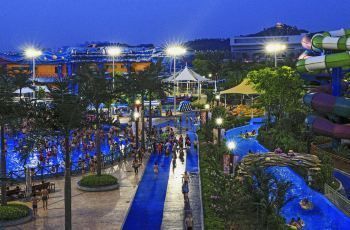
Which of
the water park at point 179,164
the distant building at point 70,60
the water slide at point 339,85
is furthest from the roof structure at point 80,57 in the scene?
the water slide at point 339,85

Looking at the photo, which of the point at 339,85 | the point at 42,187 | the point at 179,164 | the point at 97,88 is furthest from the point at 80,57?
the point at 42,187

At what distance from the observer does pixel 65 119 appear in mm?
17172

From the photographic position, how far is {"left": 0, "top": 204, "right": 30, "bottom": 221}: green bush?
19.5 meters

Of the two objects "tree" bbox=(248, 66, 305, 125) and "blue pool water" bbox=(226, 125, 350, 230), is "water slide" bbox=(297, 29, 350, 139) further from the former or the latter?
"tree" bbox=(248, 66, 305, 125)

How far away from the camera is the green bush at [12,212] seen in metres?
19.5

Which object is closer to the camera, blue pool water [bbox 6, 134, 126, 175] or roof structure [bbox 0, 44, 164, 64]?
blue pool water [bbox 6, 134, 126, 175]

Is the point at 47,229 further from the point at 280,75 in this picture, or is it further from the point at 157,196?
the point at 280,75

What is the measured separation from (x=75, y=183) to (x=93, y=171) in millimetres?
2975

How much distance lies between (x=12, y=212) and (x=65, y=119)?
196 inches

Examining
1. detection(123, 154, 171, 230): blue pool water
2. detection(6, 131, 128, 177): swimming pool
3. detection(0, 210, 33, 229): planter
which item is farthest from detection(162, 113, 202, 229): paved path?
detection(6, 131, 128, 177): swimming pool

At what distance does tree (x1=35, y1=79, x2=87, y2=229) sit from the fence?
1010 cm

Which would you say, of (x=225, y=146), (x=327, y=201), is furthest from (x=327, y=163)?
(x=225, y=146)

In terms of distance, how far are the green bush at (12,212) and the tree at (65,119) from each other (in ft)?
10.6

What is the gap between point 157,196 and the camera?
23.8 metres
